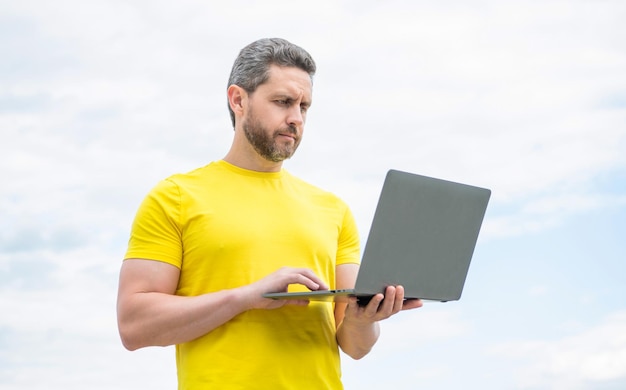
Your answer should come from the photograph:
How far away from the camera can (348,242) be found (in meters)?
3.43

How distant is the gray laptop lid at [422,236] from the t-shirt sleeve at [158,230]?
0.72 meters

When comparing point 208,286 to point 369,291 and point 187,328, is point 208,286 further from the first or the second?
point 369,291

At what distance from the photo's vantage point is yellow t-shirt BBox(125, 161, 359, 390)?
296 cm

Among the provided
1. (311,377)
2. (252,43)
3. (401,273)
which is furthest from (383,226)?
(252,43)

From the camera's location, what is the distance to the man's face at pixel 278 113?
310cm

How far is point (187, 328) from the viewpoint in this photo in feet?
9.51

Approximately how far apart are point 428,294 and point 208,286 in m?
0.75

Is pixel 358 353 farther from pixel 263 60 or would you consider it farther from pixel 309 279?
pixel 263 60

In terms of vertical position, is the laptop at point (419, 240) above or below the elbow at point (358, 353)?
above

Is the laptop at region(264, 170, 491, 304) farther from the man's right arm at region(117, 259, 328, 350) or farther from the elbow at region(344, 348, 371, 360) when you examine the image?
the elbow at region(344, 348, 371, 360)

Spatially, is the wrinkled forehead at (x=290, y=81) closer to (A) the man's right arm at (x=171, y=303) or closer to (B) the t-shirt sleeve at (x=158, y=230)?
(B) the t-shirt sleeve at (x=158, y=230)

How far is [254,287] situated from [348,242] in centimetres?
71

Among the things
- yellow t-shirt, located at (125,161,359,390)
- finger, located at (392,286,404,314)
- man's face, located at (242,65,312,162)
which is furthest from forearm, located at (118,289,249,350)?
man's face, located at (242,65,312,162)

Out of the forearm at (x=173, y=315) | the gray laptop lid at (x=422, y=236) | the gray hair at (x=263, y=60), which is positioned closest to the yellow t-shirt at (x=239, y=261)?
the forearm at (x=173, y=315)
